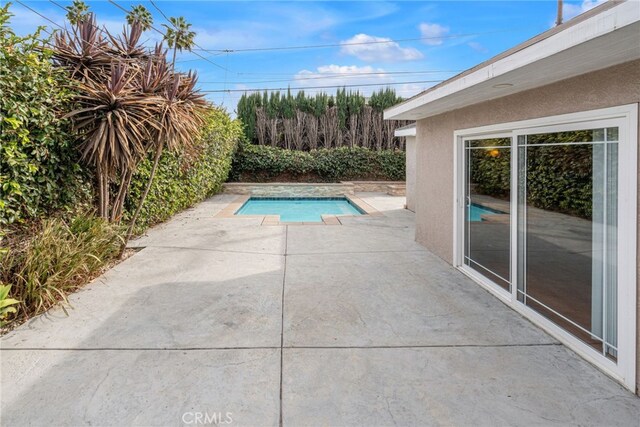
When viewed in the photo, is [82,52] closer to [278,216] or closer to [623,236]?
[278,216]

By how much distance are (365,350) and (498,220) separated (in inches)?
105

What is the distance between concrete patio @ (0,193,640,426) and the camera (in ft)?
9.53

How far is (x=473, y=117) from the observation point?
236 inches

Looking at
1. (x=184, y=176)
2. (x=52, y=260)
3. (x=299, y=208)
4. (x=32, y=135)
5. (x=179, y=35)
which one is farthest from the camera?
(x=299, y=208)

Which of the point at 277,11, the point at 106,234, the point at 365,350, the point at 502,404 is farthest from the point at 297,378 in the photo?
the point at 277,11

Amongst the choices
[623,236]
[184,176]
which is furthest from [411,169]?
[623,236]

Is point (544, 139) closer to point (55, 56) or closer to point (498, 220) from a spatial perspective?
point (498, 220)

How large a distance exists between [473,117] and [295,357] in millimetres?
4196

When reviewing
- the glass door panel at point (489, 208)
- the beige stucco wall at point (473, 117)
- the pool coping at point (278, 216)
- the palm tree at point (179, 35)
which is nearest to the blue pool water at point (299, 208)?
the pool coping at point (278, 216)

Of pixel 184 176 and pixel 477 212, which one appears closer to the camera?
Answer: pixel 477 212

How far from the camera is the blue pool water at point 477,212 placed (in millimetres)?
5666

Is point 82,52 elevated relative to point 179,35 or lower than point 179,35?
lower

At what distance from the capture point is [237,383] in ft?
10.7

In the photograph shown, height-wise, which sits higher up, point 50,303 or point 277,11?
point 277,11
